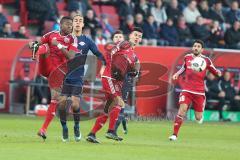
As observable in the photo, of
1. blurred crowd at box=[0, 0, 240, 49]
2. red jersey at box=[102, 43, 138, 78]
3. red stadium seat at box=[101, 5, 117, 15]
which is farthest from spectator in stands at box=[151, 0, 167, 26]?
red jersey at box=[102, 43, 138, 78]

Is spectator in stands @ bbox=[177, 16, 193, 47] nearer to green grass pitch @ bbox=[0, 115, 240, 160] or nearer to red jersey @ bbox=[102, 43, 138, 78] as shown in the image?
green grass pitch @ bbox=[0, 115, 240, 160]

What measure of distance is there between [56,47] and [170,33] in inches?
537

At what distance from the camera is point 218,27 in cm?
2997

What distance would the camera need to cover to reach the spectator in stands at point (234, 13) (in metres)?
32.3

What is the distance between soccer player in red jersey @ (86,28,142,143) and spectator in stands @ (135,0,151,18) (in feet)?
41.2

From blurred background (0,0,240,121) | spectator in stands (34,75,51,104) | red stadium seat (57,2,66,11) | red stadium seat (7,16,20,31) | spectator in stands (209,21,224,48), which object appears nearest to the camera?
spectator in stands (34,75,51,104)

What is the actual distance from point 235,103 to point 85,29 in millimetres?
5438

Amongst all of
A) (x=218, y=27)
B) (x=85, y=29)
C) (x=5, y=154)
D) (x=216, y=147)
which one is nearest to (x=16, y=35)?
(x=85, y=29)

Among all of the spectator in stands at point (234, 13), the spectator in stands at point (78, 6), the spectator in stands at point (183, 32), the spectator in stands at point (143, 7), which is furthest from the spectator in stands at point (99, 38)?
the spectator in stands at point (234, 13)

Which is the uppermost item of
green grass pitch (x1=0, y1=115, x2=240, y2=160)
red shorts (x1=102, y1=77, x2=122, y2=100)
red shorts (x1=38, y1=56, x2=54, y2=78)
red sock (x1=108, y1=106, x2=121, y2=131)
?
red shorts (x1=38, y1=56, x2=54, y2=78)

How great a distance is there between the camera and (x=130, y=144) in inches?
649

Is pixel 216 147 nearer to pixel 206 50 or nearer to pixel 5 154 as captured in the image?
pixel 5 154

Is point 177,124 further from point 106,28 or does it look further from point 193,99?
point 106,28

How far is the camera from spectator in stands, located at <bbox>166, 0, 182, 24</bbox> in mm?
30953
